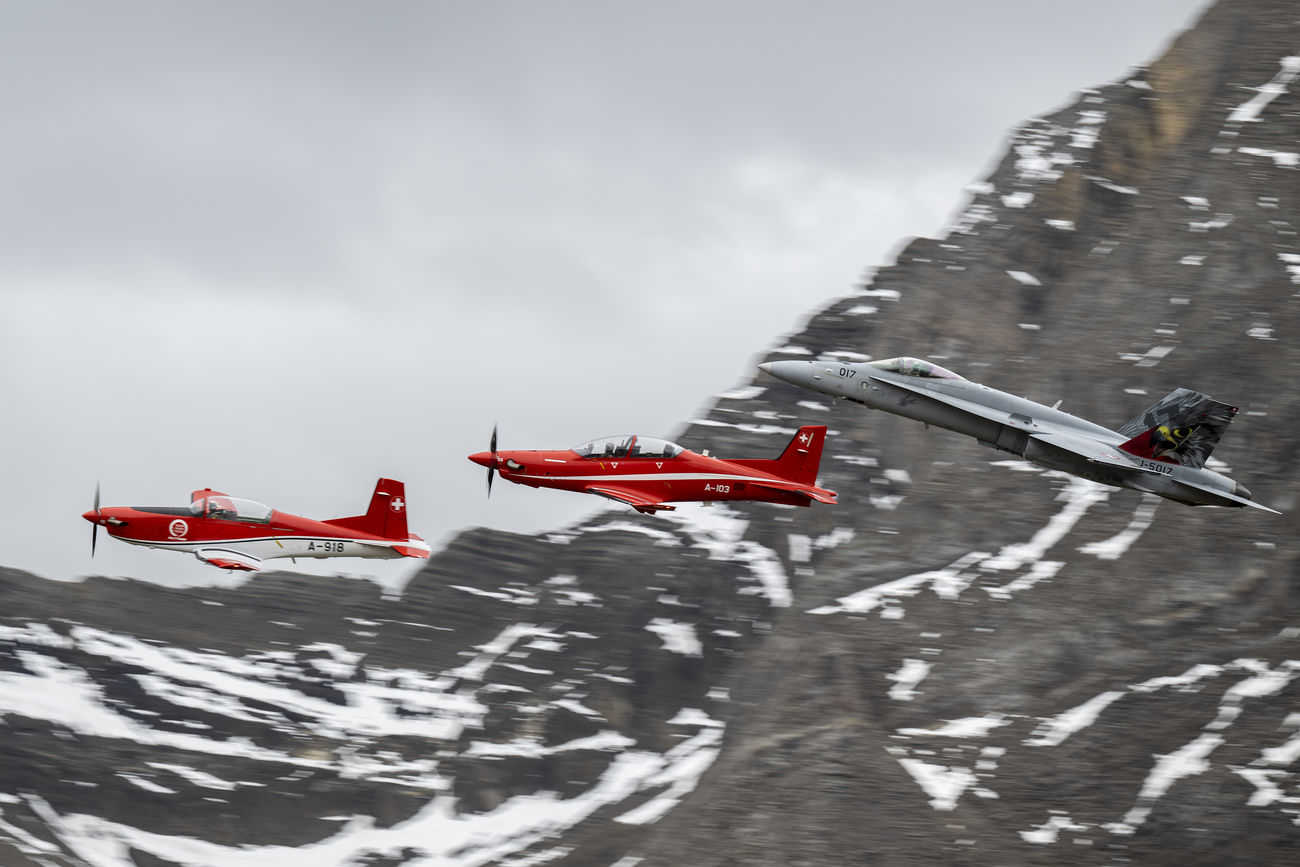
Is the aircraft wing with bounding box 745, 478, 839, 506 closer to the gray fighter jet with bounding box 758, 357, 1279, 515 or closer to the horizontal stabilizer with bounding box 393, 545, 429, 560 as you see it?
the gray fighter jet with bounding box 758, 357, 1279, 515

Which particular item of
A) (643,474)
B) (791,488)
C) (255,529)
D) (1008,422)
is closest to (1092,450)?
(1008,422)

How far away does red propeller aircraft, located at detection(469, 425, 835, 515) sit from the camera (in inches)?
2532

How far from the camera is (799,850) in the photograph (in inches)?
7726

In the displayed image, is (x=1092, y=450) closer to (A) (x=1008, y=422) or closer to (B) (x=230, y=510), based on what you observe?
(A) (x=1008, y=422)

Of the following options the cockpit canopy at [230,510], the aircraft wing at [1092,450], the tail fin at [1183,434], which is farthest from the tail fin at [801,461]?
the cockpit canopy at [230,510]

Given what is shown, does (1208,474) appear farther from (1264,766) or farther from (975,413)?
(1264,766)

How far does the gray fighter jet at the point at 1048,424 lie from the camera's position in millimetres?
68438

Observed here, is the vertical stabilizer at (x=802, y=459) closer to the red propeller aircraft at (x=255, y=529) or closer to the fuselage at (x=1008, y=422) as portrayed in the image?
the fuselage at (x=1008, y=422)

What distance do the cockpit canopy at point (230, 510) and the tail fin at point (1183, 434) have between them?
40.9 metres

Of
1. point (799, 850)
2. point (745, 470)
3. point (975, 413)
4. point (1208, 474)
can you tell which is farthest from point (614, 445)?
point (799, 850)

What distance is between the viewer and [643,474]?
64.9 m

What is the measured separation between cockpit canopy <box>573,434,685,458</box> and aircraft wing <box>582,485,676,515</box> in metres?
1.53

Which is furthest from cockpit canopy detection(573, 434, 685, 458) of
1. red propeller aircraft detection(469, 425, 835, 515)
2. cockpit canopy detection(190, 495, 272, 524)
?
cockpit canopy detection(190, 495, 272, 524)

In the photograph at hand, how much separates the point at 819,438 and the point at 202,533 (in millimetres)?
28672
